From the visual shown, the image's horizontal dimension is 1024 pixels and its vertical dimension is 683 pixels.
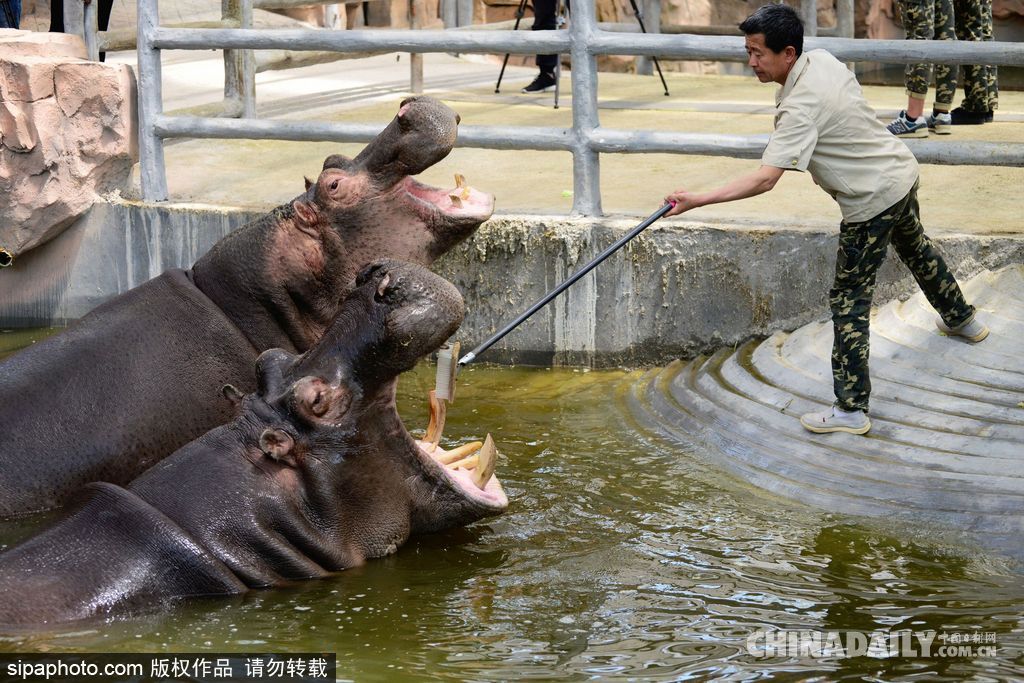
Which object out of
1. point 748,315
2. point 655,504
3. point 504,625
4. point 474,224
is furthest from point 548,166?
point 504,625

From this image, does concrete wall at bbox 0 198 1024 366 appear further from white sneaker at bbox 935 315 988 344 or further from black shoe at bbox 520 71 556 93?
black shoe at bbox 520 71 556 93

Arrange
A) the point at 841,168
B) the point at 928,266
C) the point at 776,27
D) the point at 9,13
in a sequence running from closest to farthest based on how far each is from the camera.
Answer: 1. the point at 776,27
2. the point at 841,168
3. the point at 928,266
4. the point at 9,13

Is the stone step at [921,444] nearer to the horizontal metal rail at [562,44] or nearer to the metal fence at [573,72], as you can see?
the metal fence at [573,72]

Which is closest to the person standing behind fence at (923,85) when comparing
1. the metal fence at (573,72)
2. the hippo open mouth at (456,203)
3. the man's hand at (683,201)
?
the metal fence at (573,72)

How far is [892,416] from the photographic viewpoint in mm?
5262

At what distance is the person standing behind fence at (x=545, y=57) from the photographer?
409 inches

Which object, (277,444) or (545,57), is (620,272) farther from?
(545,57)

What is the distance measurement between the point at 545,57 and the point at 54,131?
481 centimetres

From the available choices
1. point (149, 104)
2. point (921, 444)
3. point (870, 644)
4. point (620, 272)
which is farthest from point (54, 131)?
point (870, 644)

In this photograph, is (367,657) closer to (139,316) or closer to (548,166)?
(139,316)

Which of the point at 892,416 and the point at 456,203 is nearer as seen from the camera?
the point at 456,203

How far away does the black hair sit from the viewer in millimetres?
4793

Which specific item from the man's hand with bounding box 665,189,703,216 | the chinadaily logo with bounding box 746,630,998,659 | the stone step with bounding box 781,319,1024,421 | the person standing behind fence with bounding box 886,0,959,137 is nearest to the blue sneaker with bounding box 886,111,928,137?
the person standing behind fence with bounding box 886,0,959,137

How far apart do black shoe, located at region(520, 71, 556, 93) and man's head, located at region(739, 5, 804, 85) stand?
584cm
